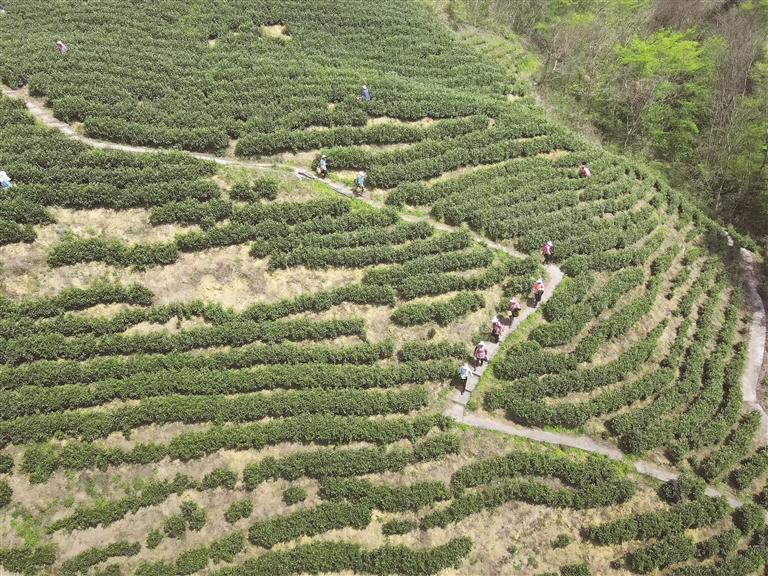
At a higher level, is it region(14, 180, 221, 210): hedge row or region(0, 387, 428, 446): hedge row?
region(14, 180, 221, 210): hedge row

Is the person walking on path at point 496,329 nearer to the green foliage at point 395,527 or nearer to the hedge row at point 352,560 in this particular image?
the hedge row at point 352,560

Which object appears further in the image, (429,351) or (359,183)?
(359,183)

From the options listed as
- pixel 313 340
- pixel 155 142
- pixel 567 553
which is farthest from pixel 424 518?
pixel 155 142

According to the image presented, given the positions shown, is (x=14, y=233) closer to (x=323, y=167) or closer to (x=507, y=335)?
(x=323, y=167)

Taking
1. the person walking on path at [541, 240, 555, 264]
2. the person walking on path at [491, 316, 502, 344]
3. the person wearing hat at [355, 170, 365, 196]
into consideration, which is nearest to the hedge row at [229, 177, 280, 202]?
the person wearing hat at [355, 170, 365, 196]


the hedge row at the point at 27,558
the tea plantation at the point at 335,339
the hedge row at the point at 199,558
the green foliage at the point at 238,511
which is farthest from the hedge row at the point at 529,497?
the hedge row at the point at 27,558

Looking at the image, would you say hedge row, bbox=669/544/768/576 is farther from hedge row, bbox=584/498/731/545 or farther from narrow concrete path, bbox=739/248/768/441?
narrow concrete path, bbox=739/248/768/441

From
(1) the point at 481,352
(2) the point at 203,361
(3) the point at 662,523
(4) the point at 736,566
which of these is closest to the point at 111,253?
(2) the point at 203,361
